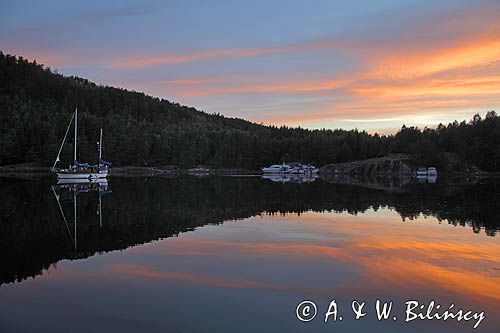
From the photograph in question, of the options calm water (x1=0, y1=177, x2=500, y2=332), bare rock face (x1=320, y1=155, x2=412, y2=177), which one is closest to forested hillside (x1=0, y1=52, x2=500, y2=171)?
bare rock face (x1=320, y1=155, x2=412, y2=177)

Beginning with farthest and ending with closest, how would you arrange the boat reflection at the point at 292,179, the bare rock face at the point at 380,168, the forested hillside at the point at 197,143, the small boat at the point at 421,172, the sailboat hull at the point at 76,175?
1. the bare rock face at the point at 380,168
2. the forested hillside at the point at 197,143
3. the small boat at the point at 421,172
4. the boat reflection at the point at 292,179
5. the sailboat hull at the point at 76,175

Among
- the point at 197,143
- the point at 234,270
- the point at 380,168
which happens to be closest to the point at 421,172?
the point at 380,168

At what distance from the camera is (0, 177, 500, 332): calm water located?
11.5 m

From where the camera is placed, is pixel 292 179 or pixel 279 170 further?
pixel 279 170

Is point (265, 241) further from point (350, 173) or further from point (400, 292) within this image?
point (350, 173)

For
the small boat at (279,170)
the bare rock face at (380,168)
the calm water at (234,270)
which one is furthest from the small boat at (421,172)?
the calm water at (234,270)

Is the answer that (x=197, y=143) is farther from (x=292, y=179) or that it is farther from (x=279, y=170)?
(x=292, y=179)

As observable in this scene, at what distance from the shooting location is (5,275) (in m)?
15.6

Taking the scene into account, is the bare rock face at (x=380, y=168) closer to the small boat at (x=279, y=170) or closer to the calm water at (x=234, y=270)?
the small boat at (x=279, y=170)

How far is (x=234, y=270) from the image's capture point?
16438 millimetres

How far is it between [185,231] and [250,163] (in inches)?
6383

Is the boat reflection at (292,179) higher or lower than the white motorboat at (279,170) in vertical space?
lower

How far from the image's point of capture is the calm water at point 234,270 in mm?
11540

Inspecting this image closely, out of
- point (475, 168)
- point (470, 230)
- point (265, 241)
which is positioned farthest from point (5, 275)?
point (475, 168)
